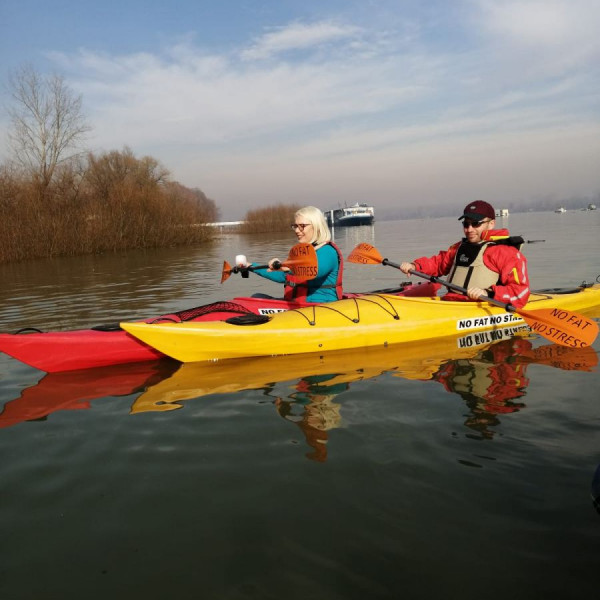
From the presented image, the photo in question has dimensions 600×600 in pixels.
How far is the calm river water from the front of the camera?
2.04 meters

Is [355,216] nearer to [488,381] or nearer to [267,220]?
[267,220]

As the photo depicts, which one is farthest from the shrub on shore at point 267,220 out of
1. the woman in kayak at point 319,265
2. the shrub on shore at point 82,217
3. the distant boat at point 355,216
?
the woman in kayak at point 319,265

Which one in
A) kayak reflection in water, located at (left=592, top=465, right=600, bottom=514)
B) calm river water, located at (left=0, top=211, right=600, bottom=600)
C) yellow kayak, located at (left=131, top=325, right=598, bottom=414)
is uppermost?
kayak reflection in water, located at (left=592, top=465, right=600, bottom=514)

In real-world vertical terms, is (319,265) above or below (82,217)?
below

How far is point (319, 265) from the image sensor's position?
216 inches

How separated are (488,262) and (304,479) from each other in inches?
152

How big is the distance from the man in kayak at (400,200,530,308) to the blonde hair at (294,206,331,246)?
1144mm

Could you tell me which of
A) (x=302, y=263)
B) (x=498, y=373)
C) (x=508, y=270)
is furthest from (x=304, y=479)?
(x=508, y=270)

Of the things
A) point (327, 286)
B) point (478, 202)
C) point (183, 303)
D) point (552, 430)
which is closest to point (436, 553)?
point (552, 430)

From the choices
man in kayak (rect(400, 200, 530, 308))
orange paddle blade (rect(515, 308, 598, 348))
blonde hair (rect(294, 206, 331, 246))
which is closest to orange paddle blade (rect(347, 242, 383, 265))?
man in kayak (rect(400, 200, 530, 308))

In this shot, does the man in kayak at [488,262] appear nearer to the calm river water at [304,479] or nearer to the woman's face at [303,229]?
the calm river water at [304,479]

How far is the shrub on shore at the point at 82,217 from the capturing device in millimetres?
19359

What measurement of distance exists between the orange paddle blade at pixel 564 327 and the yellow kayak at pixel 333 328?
64 centimetres

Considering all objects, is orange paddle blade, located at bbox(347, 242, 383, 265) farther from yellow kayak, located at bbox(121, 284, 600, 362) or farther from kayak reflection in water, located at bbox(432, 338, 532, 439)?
kayak reflection in water, located at bbox(432, 338, 532, 439)
